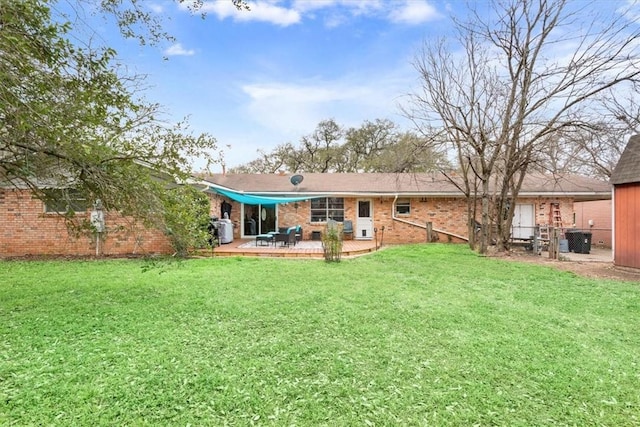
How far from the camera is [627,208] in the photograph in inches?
436

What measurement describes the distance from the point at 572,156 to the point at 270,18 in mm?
13055

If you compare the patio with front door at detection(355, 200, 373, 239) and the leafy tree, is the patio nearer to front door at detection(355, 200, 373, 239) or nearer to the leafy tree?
front door at detection(355, 200, 373, 239)

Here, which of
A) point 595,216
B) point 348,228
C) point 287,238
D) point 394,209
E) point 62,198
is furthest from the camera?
point 595,216

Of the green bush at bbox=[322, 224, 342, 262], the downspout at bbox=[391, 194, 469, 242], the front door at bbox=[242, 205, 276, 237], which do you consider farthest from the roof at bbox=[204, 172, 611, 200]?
the green bush at bbox=[322, 224, 342, 262]

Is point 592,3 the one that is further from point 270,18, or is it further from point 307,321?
point 307,321

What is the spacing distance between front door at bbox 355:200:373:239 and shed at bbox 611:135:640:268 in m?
10.2

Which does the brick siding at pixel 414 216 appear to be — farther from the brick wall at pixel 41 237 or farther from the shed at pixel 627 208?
the shed at pixel 627 208

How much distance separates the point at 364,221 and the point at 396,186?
2.59 meters

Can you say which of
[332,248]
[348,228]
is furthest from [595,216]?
[332,248]

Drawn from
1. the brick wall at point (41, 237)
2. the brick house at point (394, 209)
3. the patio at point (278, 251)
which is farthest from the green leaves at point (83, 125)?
the brick house at point (394, 209)

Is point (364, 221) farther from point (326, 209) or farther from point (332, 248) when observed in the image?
point (332, 248)

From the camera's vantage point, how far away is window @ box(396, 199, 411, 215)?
746 inches

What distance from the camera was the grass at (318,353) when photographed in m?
3.26

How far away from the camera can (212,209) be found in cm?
1555
